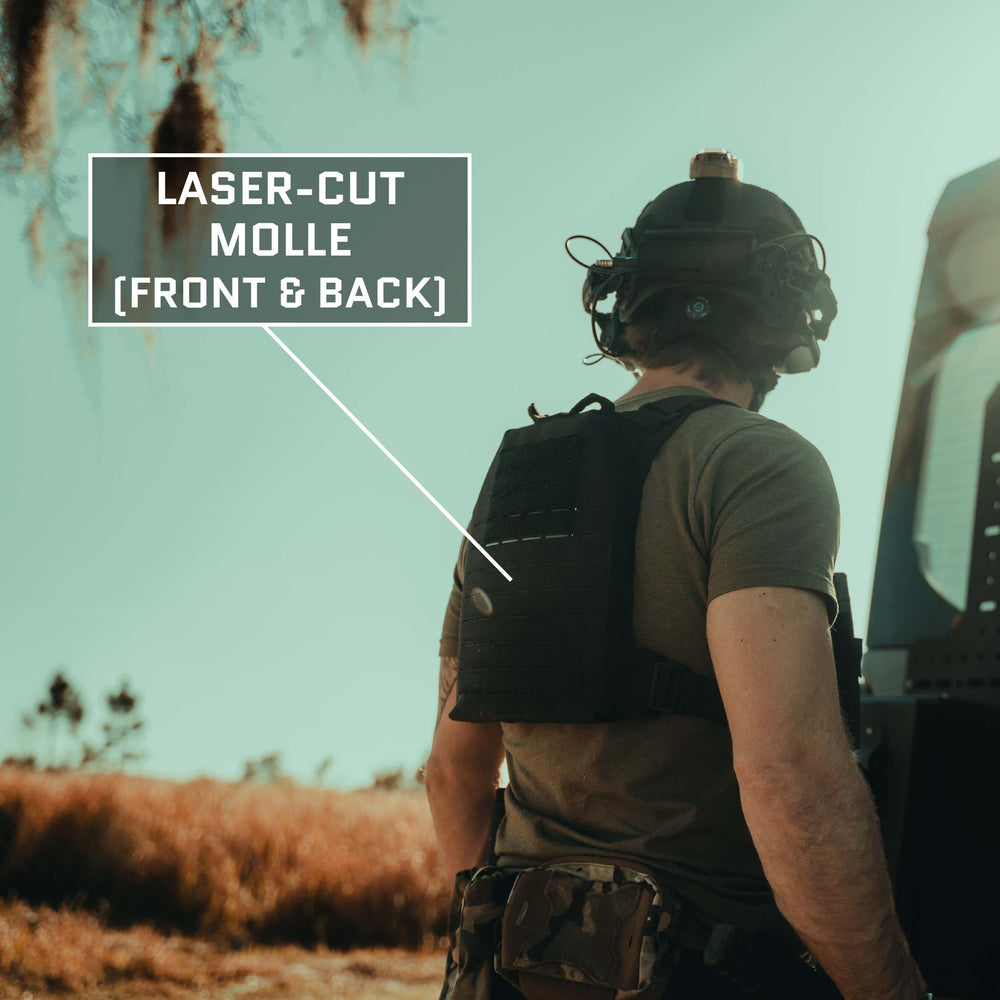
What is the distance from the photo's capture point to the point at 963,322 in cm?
268

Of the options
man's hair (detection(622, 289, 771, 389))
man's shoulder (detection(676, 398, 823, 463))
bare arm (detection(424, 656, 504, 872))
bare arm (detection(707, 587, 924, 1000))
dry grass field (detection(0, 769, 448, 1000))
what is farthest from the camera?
dry grass field (detection(0, 769, 448, 1000))

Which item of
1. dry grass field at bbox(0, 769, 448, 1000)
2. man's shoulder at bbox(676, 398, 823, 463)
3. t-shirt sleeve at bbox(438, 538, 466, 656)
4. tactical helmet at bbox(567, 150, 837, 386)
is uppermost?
tactical helmet at bbox(567, 150, 837, 386)

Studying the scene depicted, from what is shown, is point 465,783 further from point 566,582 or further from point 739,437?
point 739,437

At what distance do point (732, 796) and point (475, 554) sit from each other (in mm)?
605

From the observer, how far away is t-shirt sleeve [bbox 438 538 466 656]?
238cm

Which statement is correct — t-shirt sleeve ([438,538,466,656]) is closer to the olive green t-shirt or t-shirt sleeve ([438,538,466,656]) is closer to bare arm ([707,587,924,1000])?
the olive green t-shirt

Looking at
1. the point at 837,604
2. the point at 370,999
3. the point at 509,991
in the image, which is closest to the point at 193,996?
the point at 370,999

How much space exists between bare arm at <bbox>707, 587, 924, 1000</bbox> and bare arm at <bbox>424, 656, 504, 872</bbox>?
68 centimetres

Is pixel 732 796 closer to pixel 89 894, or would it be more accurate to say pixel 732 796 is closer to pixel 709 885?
pixel 709 885

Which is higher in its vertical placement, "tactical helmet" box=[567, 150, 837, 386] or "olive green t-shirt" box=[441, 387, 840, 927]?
"tactical helmet" box=[567, 150, 837, 386]

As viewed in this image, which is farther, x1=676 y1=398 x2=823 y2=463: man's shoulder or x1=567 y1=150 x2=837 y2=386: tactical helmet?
x1=567 y1=150 x2=837 y2=386: tactical helmet

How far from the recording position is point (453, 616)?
2.39m

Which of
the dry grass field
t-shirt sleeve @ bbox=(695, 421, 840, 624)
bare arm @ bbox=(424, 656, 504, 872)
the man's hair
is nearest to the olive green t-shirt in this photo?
t-shirt sleeve @ bbox=(695, 421, 840, 624)

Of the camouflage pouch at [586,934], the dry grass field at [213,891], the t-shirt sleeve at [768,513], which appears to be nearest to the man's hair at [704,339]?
the t-shirt sleeve at [768,513]
